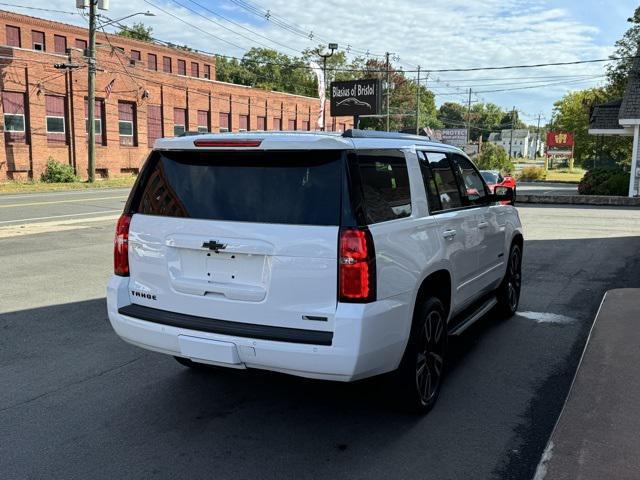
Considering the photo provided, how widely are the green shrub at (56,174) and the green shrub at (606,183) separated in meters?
26.7

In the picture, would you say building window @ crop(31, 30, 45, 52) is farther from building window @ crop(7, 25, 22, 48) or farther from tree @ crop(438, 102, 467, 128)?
tree @ crop(438, 102, 467, 128)

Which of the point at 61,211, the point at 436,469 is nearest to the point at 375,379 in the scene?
the point at 436,469

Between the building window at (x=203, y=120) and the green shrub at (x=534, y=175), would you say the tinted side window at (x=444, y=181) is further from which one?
the building window at (x=203, y=120)

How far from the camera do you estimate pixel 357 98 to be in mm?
37406

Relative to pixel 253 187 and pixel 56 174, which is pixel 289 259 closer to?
pixel 253 187

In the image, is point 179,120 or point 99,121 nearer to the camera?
point 99,121

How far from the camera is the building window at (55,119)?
34.8 meters

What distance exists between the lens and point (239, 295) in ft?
11.9

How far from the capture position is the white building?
503ft

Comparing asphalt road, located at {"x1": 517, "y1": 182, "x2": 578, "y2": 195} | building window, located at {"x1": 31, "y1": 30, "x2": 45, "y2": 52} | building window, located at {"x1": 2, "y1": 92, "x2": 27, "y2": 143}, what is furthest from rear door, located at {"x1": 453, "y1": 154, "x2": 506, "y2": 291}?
building window, located at {"x1": 31, "y1": 30, "x2": 45, "y2": 52}

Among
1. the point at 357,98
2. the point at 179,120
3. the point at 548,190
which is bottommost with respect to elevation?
the point at 548,190

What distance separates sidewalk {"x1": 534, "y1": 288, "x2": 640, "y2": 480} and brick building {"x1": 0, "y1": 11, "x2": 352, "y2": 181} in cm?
3329

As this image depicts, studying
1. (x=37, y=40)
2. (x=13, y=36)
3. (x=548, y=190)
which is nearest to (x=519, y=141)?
(x=37, y=40)

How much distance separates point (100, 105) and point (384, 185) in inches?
1488
